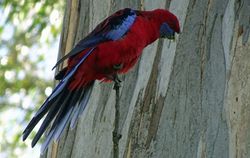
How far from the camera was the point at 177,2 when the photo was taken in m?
2.41

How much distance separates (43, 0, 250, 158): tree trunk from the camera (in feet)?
7.02

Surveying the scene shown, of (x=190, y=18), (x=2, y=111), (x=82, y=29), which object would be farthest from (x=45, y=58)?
(x=190, y=18)

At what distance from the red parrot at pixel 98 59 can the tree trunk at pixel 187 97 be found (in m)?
0.18

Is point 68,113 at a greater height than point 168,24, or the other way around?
point 168,24

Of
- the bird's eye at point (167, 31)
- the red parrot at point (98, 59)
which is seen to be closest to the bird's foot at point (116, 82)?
the red parrot at point (98, 59)

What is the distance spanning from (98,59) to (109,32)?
0.11 meters

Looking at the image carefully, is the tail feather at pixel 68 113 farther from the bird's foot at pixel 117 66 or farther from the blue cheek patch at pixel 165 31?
the blue cheek patch at pixel 165 31

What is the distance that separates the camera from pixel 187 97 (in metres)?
2.21

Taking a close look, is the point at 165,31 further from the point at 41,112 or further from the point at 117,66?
the point at 41,112

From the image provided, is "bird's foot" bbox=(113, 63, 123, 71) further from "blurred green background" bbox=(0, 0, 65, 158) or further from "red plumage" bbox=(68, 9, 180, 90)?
"blurred green background" bbox=(0, 0, 65, 158)

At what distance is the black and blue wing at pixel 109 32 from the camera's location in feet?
6.79

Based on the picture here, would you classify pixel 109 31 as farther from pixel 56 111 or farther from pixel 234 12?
pixel 234 12

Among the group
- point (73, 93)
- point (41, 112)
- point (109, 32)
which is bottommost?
point (41, 112)

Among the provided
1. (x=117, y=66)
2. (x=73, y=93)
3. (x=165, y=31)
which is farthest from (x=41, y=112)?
(x=165, y=31)
